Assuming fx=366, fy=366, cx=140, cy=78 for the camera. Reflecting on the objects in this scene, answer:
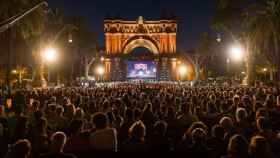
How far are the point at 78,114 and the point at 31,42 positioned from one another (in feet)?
131

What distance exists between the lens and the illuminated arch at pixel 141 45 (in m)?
125

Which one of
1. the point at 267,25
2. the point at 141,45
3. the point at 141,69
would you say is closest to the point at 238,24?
the point at 267,25

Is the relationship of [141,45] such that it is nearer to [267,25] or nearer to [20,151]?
[267,25]

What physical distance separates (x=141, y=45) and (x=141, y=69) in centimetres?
3239

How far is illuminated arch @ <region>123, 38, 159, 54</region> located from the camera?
125 meters

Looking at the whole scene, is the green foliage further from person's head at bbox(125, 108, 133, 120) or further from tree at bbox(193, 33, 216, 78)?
tree at bbox(193, 33, 216, 78)

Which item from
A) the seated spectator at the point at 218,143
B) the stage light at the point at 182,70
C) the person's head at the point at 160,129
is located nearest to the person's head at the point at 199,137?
the seated spectator at the point at 218,143

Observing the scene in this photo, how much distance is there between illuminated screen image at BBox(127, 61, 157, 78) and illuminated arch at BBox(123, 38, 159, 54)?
24380 millimetres

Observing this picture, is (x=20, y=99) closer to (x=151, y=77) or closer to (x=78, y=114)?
(x=78, y=114)

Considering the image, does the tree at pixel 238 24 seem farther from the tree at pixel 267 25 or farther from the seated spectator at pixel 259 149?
the seated spectator at pixel 259 149

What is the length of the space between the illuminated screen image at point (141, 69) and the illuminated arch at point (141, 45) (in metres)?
24.4

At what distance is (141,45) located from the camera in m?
131

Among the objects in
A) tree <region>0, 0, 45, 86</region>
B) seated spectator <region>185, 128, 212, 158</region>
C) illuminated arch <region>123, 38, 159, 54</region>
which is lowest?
seated spectator <region>185, 128, 212, 158</region>

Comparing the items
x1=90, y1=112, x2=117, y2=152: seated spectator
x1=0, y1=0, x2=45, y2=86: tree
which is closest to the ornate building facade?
x1=0, y1=0, x2=45, y2=86: tree
